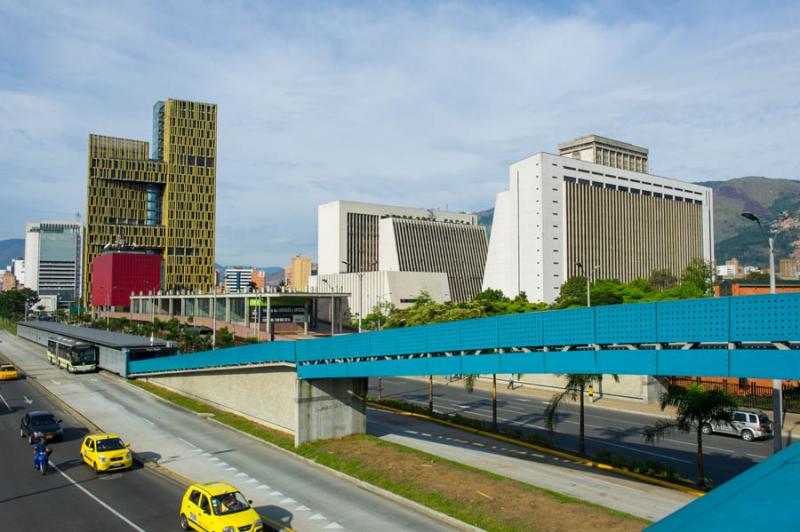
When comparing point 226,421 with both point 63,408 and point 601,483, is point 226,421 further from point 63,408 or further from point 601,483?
point 601,483

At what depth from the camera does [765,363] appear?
1677 cm

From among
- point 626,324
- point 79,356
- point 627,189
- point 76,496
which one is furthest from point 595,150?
point 76,496

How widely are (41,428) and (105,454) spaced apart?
30.9 feet

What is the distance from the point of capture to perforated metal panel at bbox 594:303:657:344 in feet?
64.3

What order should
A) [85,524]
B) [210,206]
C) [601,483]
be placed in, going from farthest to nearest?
1. [210,206]
2. [601,483]
3. [85,524]

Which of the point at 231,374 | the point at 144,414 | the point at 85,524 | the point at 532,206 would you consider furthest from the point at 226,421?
the point at 532,206

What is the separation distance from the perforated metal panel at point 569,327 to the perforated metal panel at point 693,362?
2647 mm

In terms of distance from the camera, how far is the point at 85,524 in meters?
21.0

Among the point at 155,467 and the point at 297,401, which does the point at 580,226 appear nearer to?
the point at 297,401

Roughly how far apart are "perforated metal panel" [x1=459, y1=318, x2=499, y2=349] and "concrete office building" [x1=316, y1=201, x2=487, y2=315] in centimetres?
11366

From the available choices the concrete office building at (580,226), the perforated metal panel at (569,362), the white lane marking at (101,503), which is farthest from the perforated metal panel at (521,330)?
the concrete office building at (580,226)

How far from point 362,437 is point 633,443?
15837mm

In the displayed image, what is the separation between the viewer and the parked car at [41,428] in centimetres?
3366

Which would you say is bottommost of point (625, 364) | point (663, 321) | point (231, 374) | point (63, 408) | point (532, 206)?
point (63, 408)
